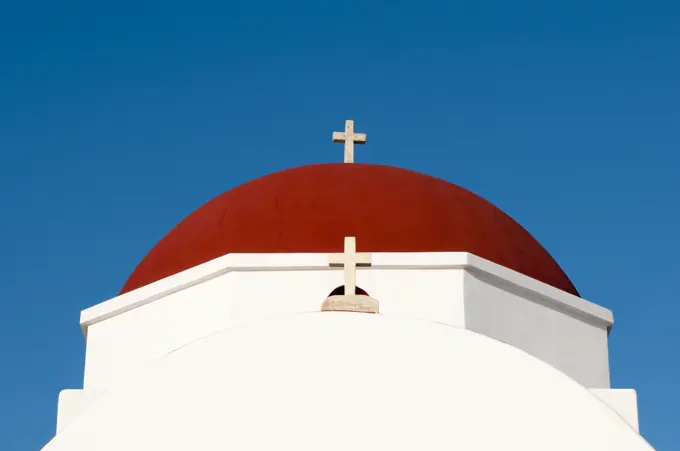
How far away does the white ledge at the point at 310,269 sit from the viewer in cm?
755

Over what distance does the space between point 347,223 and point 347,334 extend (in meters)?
3.33

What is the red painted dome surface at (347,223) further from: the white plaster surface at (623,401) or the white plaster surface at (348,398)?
the white plaster surface at (348,398)

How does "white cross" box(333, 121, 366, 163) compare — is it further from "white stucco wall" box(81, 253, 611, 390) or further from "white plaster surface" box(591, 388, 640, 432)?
"white plaster surface" box(591, 388, 640, 432)

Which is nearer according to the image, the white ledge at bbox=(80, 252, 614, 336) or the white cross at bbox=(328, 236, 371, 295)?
the white cross at bbox=(328, 236, 371, 295)

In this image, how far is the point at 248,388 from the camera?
4352mm

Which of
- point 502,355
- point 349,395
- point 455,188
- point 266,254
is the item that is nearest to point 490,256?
point 455,188

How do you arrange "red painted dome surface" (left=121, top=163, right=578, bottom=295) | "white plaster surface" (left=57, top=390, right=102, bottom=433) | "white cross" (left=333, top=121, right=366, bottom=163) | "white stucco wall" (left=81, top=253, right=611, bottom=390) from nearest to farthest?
"white plaster surface" (left=57, top=390, right=102, bottom=433), "white stucco wall" (left=81, top=253, right=611, bottom=390), "red painted dome surface" (left=121, top=163, right=578, bottom=295), "white cross" (left=333, top=121, right=366, bottom=163)

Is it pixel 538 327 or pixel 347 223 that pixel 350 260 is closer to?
pixel 347 223

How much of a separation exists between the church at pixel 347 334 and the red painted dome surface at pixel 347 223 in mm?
16

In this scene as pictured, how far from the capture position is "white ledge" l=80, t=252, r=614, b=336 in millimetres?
7555

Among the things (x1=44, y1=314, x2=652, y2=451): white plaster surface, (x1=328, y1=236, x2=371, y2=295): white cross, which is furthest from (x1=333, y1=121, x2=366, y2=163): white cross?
(x1=44, y1=314, x2=652, y2=451): white plaster surface

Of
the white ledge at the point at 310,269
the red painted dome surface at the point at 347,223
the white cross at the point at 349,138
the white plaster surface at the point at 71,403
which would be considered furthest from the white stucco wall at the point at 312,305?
the white cross at the point at 349,138

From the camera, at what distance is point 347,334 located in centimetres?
468

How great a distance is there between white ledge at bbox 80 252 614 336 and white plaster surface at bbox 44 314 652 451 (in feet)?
8.88
